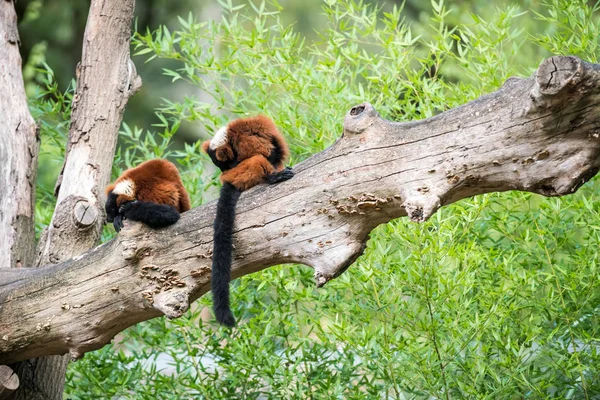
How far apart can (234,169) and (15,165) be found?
1.26 meters

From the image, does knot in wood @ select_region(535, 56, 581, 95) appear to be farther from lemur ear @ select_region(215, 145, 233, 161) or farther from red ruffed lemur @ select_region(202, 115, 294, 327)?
lemur ear @ select_region(215, 145, 233, 161)

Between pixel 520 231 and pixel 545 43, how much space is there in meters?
0.80

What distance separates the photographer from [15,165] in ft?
9.33

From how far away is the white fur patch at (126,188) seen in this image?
2.29 meters

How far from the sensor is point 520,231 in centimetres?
290

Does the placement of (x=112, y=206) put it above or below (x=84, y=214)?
above

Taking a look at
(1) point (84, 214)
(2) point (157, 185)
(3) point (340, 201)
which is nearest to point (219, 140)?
(2) point (157, 185)

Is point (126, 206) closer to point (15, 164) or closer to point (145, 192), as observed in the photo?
point (145, 192)

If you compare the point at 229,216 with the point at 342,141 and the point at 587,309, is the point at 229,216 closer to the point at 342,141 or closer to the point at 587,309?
the point at 342,141

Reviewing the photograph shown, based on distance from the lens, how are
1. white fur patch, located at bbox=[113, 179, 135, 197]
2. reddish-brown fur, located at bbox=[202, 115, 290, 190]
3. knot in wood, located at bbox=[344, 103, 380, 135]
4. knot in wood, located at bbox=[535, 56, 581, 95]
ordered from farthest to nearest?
1. white fur patch, located at bbox=[113, 179, 135, 197]
2. reddish-brown fur, located at bbox=[202, 115, 290, 190]
3. knot in wood, located at bbox=[344, 103, 380, 135]
4. knot in wood, located at bbox=[535, 56, 581, 95]

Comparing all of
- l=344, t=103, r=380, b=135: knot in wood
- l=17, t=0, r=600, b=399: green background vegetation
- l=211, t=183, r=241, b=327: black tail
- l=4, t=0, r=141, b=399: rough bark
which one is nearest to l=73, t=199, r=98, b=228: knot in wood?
l=4, t=0, r=141, b=399: rough bark

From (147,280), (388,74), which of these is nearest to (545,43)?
(388,74)

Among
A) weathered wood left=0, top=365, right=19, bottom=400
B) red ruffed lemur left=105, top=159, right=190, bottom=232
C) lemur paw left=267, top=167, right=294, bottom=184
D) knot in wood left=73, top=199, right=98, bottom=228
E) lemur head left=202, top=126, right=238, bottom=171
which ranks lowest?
weathered wood left=0, top=365, right=19, bottom=400

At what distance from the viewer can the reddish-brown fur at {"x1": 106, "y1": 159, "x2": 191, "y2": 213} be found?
2.29 m
